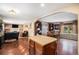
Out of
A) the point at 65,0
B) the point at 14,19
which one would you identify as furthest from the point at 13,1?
the point at 65,0

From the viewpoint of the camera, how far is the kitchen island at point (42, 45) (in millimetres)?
2051

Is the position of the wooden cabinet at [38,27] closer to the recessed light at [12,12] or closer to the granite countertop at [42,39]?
the granite countertop at [42,39]

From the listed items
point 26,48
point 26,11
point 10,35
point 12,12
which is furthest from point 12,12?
point 26,48

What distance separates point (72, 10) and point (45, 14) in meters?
0.56

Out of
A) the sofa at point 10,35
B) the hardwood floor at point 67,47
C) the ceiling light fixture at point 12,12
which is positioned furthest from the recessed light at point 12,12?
the hardwood floor at point 67,47

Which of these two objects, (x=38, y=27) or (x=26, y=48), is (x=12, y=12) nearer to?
(x=38, y=27)

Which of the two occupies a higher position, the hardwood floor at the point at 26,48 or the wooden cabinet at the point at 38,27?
the wooden cabinet at the point at 38,27

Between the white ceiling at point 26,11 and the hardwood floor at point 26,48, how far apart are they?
19.5 inches

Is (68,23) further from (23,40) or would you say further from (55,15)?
(23,40)

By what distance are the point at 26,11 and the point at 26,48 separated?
2.58 feet

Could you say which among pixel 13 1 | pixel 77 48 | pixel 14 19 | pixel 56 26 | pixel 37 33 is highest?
pixel 13 1

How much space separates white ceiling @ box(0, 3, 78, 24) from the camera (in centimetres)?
205

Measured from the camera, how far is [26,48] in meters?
2.12
